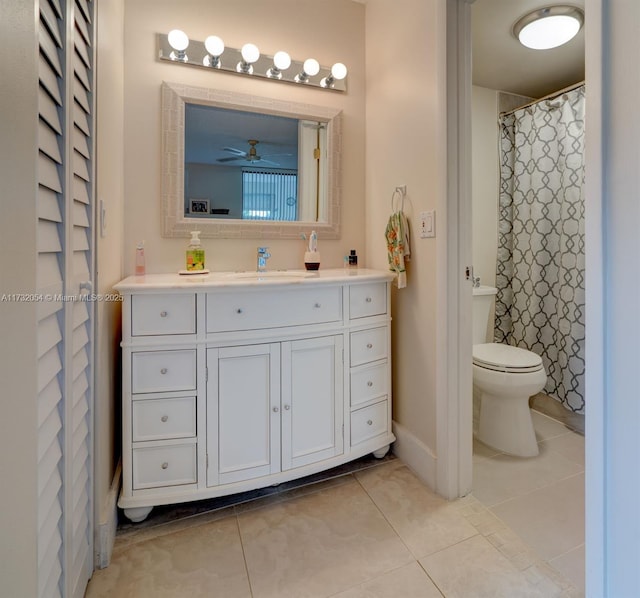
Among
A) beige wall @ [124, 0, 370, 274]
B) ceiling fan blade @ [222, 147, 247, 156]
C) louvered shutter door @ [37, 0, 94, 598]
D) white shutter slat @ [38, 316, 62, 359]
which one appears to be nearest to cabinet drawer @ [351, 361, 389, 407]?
beige wall @ [124, 0, 370, 274]

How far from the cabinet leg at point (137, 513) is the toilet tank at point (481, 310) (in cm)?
196

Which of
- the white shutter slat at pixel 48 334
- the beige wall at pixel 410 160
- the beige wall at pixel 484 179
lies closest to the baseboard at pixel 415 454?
the beige wall at pixel 410 160

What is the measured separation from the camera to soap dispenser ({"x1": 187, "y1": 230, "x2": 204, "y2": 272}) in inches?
66.0

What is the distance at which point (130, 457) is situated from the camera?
128 cm

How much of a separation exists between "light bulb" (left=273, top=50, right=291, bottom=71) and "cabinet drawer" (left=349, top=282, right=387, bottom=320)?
4.07 feet

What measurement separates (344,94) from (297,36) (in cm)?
39

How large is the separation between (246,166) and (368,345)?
1.12 meters

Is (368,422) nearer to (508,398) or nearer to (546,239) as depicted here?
(508,398)

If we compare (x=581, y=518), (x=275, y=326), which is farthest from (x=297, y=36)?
(x=581, y=518)

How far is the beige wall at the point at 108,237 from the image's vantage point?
1.15 metres

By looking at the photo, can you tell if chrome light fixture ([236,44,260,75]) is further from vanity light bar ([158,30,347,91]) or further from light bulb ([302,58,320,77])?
light bulb ([302,58,320,77])

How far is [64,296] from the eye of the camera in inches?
32.9

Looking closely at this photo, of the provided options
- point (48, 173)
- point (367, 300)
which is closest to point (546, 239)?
point (367, 300)

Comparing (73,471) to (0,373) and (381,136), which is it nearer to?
(0,373)
